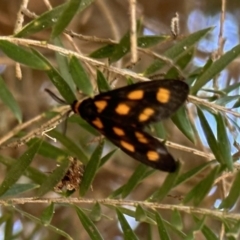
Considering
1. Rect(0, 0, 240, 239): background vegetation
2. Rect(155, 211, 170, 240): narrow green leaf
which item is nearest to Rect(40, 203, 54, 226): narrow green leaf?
Rect(0, 0, 240, 239): background vegetation

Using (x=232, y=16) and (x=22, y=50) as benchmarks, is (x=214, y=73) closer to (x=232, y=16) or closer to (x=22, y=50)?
(x=22, y=50)

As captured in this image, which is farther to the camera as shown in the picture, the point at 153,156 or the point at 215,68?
the point at 215,68

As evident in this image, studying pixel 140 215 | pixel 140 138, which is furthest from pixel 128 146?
pixel 140 215

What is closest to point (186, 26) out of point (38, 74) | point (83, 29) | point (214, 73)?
point (83, 29)

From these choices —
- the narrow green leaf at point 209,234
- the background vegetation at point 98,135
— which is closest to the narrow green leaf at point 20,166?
the background vegetation at point 98,135

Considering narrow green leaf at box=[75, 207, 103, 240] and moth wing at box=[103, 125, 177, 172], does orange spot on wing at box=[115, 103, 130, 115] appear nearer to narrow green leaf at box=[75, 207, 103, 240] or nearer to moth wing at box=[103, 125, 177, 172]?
moth wing at box=[103, 125, 177, 172]

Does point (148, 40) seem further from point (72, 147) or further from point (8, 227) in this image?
point (8, 227)
